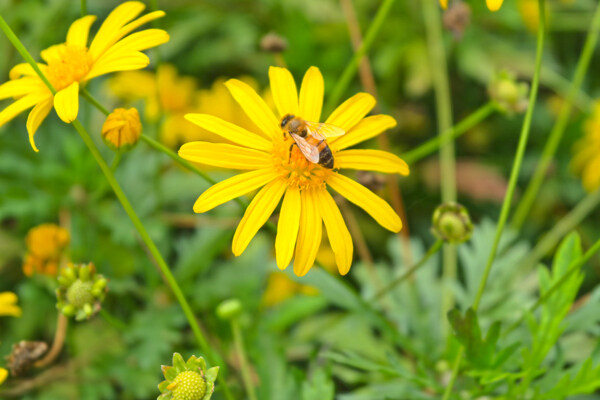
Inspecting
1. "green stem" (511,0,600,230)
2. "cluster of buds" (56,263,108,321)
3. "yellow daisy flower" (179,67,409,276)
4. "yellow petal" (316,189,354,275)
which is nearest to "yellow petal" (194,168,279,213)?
"yellow daisy flower" (179,67,409,276)

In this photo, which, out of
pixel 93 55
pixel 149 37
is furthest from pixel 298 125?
pixel 93 55

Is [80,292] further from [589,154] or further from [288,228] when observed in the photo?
[589,154]

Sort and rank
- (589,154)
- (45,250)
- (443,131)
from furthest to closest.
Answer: (589,154), (443,131), (45,250)

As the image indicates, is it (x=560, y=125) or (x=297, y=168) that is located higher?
(x=560, y=125)

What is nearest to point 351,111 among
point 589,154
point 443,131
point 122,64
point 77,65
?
point 122,64

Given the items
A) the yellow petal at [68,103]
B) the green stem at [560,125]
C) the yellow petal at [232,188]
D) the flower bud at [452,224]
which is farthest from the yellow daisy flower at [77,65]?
the green stem at [560,125]

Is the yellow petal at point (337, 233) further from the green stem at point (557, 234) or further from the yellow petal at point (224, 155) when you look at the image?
the green stem at point (557, 234)

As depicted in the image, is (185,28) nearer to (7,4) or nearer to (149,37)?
(7,4)
